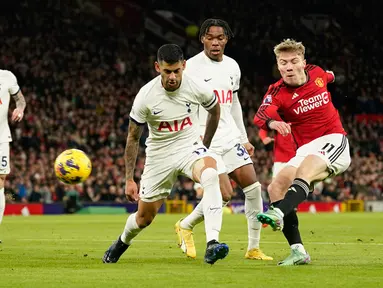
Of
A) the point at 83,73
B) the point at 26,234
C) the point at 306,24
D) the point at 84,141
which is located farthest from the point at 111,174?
the point at 306,24

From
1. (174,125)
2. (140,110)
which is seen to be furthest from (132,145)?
(174,125)

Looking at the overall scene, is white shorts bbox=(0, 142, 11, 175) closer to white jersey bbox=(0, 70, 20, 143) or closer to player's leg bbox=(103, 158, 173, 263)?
white jersey bbox=(0, 70, 20, 143)

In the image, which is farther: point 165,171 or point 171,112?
point 165,171

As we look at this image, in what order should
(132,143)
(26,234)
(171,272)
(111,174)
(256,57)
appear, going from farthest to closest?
→ (256,57)
(111,174)
(26,234)
(132,143)
(171,272)

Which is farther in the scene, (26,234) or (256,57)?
(256,57)

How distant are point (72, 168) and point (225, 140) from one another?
428 centimetres

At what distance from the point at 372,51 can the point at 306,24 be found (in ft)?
11.3

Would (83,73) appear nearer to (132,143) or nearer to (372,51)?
(372,51)

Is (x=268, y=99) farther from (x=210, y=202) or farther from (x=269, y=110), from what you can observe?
(x=210, y=202)

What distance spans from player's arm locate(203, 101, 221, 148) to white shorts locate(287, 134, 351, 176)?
89 centimetres

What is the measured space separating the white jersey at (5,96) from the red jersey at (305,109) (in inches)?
189

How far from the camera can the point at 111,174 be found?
102 feet

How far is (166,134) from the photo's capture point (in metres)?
9.48

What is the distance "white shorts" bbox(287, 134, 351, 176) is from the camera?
31.4 ft
